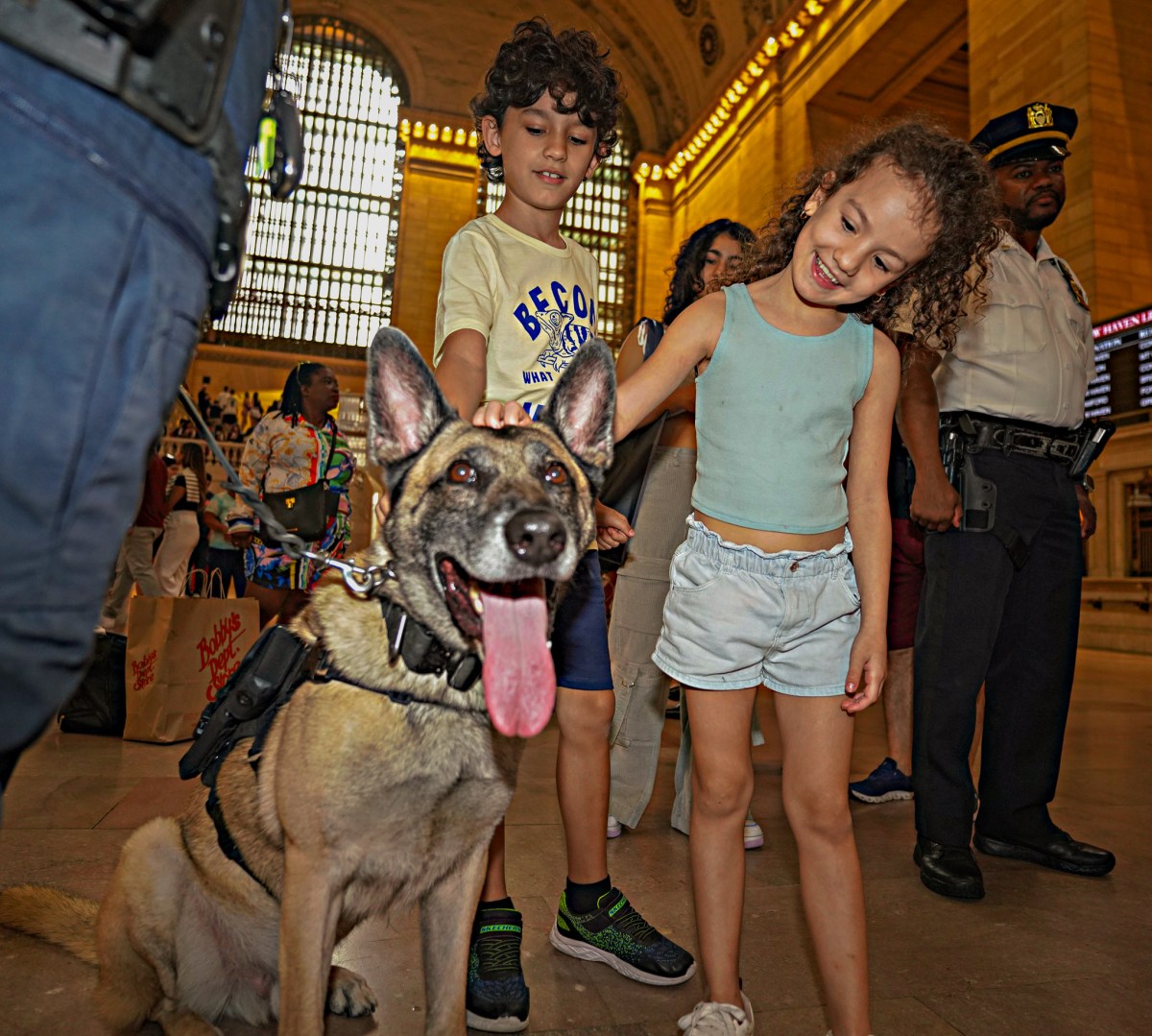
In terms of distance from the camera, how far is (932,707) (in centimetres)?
303

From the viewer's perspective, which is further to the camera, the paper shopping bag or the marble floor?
the paper shopping bag

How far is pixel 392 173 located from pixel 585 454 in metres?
27.3

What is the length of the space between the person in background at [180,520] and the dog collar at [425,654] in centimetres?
787

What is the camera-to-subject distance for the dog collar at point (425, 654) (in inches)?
65.1

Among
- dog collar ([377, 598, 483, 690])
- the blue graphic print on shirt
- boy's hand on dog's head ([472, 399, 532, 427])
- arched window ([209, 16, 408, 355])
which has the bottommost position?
dog collar ([377, 598, 483, 690])

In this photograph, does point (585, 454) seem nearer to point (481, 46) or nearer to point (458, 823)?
point (458, 823)

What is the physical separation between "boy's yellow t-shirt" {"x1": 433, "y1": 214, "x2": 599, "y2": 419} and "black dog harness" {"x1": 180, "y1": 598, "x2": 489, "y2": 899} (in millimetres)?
818

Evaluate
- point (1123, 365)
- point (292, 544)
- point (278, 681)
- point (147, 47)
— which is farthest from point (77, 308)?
point (1123, 365)

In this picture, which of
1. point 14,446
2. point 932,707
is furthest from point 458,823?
point 932,707

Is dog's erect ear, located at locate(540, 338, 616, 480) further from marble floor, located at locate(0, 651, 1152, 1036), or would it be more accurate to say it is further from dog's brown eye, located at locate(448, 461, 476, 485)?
marble floor, located at locate(0, 651, 1152, 1036)

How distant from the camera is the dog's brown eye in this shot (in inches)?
68.7

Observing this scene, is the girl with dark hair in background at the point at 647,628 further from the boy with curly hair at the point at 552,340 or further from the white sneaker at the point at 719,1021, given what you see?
the white sneaker at the point at 719,1021

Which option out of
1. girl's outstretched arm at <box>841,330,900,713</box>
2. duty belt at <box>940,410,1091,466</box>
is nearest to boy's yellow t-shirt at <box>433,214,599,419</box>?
girl's outstretched arm at <box>841,330,900,713</box>

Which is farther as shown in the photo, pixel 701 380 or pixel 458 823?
pixel 701 380
